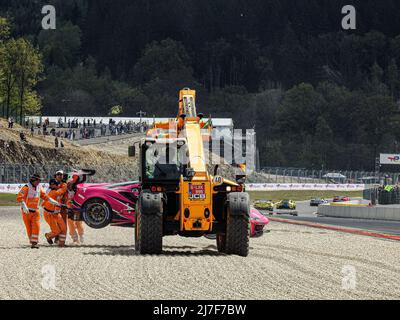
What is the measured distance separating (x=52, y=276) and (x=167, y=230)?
4.19 metres

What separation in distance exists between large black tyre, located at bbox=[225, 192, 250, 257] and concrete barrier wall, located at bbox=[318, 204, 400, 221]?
32.1 m

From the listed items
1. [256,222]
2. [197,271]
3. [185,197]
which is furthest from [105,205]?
[197,271]

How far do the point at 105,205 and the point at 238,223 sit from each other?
24.2 ft

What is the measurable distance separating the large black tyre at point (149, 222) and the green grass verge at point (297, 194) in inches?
2661

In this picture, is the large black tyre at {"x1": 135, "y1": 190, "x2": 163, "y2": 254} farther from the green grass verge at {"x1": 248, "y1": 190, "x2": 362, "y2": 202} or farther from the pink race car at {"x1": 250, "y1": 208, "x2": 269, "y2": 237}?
the green grass verge at {"x1": 248, "y1": 190, "x2": 362, "y2": 202}

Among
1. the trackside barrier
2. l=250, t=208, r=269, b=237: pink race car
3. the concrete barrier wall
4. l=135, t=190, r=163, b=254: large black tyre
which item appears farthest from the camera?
the trackside barrier

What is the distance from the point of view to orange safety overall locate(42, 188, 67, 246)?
81.8ft

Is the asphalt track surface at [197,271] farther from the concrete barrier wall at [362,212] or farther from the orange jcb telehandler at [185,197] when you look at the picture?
the concrete barrier wall at [362,212]

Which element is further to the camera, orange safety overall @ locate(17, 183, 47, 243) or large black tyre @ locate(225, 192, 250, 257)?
orange safety overall @ locate(17, 183, 47, 243)

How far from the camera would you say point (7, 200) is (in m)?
61.0

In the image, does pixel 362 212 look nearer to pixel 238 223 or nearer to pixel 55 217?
pixel 55 217

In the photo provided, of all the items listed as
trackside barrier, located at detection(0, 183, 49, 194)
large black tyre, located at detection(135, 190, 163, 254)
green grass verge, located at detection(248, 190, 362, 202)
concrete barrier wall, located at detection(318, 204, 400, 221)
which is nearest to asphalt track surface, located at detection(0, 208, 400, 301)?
large black tyre, located at detection(135, 190, 163, 254)

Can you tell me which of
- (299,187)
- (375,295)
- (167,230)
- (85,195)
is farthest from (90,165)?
(375,295)
